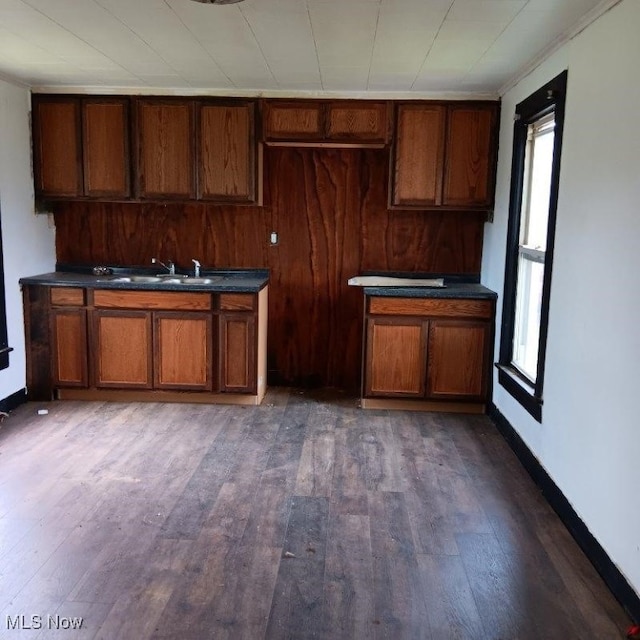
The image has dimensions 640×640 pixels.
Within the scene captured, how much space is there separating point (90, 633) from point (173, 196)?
3.19 meters

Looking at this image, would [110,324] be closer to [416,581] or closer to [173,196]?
[173,196]

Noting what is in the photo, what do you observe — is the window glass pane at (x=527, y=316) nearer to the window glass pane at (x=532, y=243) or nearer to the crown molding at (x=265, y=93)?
the window glass pane at (x=532, y=243)

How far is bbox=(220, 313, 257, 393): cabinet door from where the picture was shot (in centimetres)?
443

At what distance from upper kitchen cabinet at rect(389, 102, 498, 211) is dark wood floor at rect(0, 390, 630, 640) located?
5.49 ft

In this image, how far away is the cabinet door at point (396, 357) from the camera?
14.5 feet

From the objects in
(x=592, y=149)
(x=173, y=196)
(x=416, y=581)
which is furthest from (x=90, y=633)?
(x=173, y=196)

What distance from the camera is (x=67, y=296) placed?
4484 millimetres

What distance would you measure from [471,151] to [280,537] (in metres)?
3.00

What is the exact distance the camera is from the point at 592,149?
270 cm

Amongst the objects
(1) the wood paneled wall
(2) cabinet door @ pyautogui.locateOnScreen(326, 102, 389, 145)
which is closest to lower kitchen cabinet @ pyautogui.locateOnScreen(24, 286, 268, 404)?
(1) the wood paneled wall

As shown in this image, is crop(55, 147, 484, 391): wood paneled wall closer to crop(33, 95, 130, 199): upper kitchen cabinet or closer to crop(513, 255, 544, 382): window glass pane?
crop(33, 95, 130, 199): upper kitchen cabinet

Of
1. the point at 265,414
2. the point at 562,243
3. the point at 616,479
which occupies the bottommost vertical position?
the point at 265,414
